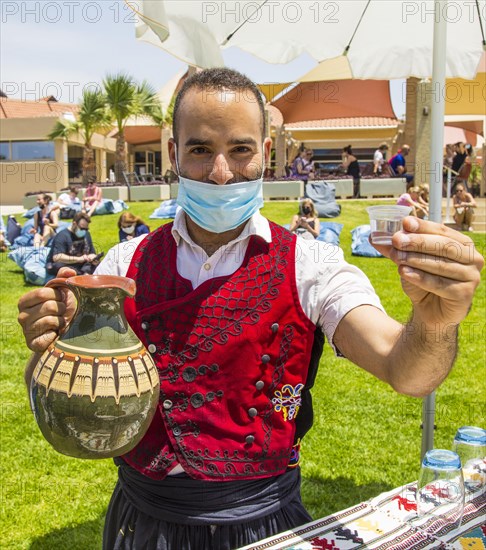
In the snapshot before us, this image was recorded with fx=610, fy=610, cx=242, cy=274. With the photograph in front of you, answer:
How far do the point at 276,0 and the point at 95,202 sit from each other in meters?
15.1

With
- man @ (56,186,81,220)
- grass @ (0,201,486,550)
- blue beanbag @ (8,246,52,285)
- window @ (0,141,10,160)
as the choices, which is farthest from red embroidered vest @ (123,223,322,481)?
window @ (0,141,10,160)

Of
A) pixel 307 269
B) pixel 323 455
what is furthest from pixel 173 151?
pixel 323 455

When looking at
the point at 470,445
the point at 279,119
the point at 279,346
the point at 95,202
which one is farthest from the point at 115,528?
the point at 279,119

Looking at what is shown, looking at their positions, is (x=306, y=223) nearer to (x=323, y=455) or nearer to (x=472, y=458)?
(x=323, y=455)

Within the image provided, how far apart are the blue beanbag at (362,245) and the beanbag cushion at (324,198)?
10.3ft

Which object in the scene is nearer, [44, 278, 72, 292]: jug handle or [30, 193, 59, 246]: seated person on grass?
[44, 278, 72, 292]: jug handle

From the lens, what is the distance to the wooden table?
175cm

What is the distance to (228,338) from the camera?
5.61ft

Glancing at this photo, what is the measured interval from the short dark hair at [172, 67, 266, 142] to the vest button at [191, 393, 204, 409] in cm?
78

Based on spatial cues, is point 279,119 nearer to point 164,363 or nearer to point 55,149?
point 55,149

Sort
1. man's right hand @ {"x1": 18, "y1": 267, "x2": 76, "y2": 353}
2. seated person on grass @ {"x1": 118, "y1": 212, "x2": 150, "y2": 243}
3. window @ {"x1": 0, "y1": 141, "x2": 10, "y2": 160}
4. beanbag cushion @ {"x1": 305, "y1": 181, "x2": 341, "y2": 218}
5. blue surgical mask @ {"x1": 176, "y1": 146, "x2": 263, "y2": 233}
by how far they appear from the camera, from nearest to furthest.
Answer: man's right hand @ {"x1": 18, "y1": 267, "x2": 76, "y2": 353}, blue surgical mask @ {"x1": 176, "y1": 146, "x2": 263, "y2": 233}, seated person on grass @ {"x1": 118, "y1": 212, "x2": 150, "y2": 243}, beanbag cushion @ {"x1": 305, "y1": 181, "x2": 341, "y2": 218}, window @ {"x1": 0, "y1": 141, "x2": 10, "y2": 160}

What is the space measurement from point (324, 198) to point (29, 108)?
26.5 m

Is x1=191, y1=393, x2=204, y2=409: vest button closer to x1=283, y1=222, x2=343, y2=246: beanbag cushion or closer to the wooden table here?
the wooden table

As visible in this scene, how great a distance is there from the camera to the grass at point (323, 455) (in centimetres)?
371
